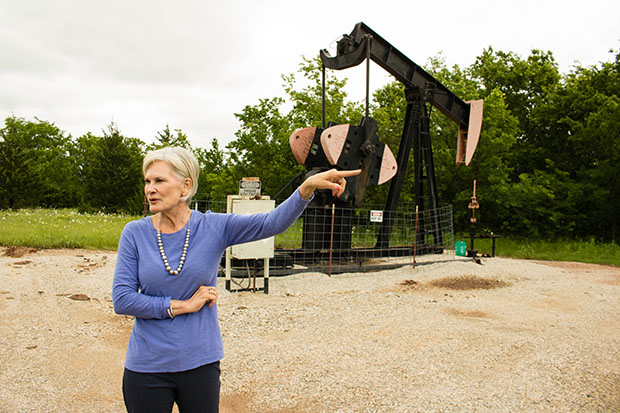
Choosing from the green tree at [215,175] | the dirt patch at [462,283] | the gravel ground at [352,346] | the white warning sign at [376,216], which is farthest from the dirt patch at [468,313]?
the green tree at [215,175]

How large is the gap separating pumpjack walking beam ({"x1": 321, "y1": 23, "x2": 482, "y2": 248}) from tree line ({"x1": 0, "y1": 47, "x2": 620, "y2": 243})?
5.21 meters

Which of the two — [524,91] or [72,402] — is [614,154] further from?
[72,402]

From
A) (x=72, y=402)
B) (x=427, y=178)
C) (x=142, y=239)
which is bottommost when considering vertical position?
(x=72, y=402)

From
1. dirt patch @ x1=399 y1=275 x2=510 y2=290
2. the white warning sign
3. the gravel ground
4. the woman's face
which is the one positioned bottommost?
the gravel ground

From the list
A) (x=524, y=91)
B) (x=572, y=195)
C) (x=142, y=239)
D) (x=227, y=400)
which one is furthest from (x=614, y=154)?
(x=142, y=239)

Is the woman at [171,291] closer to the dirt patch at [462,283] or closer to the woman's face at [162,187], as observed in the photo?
the woman's face at [162,187]

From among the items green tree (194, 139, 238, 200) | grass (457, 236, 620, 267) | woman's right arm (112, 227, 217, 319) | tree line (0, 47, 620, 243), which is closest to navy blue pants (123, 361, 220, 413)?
woman's right arm (112, 227, 217, 319)

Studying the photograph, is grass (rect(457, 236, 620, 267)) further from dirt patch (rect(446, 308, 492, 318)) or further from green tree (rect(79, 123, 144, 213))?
green tree (rect(79, 123, 144, 213))

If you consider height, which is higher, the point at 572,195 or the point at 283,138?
the point at 283,138

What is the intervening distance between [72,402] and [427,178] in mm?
11104

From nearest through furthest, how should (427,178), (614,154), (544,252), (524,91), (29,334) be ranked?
(29,334) → (427,178) → (544,252) → (614,154) → (524,91)

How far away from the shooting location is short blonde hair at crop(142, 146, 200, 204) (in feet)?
5.94

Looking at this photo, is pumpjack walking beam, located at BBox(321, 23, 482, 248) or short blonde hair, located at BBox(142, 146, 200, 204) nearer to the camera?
short blonde hair, located at BBox(142, 146, 200, 204)

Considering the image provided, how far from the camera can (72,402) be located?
355cm
